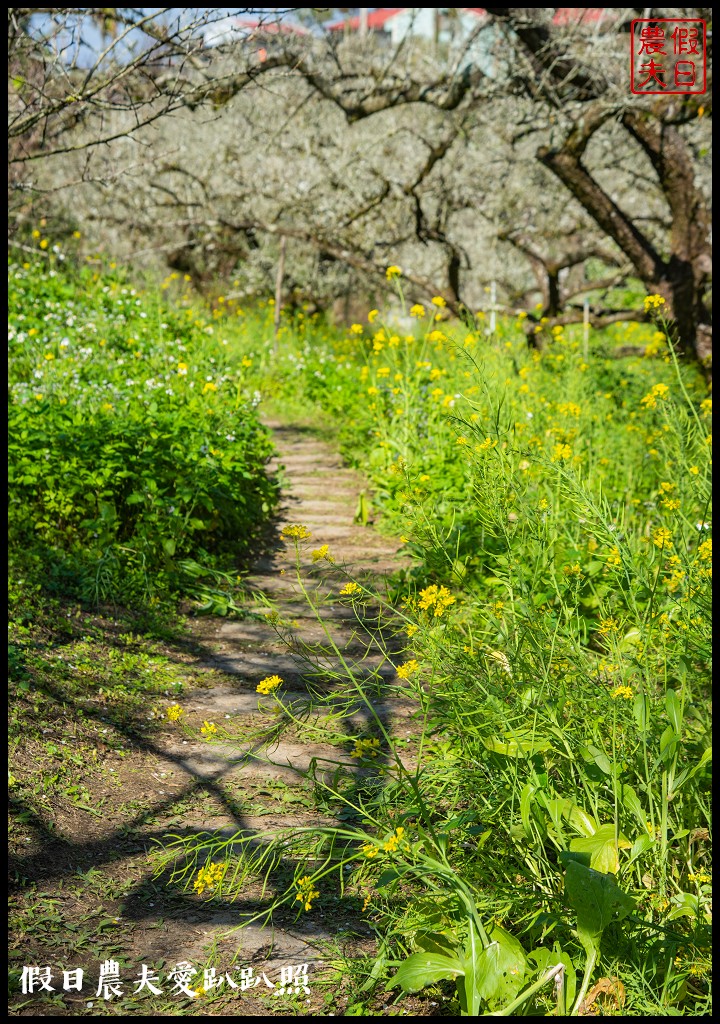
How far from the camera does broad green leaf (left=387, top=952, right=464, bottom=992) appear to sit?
→ 1.74 metres

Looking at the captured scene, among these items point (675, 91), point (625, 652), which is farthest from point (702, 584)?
point (675, 91)

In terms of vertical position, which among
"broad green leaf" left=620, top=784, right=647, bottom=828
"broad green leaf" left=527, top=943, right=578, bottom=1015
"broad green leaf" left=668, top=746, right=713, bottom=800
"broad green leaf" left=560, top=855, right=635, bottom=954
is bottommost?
"broad green leaf" left=527, top=943, right=578, bottom=1015

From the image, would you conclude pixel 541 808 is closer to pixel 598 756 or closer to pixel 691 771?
pixel 598 756

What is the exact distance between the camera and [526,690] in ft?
7.79

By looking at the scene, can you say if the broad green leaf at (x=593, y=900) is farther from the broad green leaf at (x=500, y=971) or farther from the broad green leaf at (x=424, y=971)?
the broad green leaf at (x=424, y=971)

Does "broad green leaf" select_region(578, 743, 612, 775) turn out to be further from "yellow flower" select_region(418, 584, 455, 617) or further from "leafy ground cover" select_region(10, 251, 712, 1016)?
"yellow flower" select_region(418, 584, 455, 617)

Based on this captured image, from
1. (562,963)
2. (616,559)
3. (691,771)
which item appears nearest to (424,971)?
(562,963)

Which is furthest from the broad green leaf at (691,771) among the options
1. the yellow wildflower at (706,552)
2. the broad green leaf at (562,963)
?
the yellow wildflower at (706,552)

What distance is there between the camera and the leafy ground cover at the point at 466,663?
189cm

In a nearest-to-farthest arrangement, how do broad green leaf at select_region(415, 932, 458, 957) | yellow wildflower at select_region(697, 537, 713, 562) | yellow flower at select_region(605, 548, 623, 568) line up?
broad green leaf at select_region(415, 932, 458, 957) → yellow flower at select_region(605, 548, 623, 568) → yellow wildflower at select_region(697, 537, 713, 562)

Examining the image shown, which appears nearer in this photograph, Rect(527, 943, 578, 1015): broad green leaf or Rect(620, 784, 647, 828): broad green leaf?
Rect(527, 943, 578, 1015): broad green leaf

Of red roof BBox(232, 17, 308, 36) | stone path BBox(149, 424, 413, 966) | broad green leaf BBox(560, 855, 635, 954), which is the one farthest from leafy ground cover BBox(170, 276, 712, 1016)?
red roof BBox(232, 17, 308, 36)

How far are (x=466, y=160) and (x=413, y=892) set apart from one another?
9.61m

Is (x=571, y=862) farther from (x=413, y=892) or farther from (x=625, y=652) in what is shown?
(x=625, y=652)
